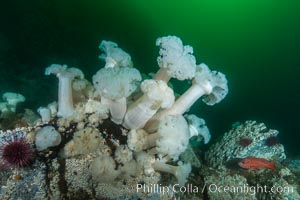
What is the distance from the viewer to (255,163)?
4.91 metres

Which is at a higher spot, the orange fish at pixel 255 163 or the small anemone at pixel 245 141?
the small anemone at pixel 245 141

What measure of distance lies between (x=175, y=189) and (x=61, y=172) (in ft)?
4.86

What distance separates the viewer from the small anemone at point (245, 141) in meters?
5.39

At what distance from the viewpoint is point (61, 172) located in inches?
137

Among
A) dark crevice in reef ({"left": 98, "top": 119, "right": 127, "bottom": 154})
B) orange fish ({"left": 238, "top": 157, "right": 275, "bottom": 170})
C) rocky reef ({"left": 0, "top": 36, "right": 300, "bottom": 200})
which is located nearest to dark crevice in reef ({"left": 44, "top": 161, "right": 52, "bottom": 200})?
rocky reef ({"left": 0, "top": 36, "right": 300, "bottom": 200})

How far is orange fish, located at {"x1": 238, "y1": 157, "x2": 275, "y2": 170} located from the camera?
15.9 feet

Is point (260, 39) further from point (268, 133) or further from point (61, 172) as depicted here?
point (61, 172)

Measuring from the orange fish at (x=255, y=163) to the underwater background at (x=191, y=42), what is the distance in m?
3.97

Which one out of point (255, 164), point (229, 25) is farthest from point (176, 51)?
point (229, 25)

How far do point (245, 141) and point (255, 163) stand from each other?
0.60 meters

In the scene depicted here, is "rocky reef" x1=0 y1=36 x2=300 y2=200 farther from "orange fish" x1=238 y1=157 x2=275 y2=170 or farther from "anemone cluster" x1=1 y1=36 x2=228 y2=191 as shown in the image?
"orange fish" x1=238 y1=157 x2=275 y2=170

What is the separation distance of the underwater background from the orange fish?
156 inches

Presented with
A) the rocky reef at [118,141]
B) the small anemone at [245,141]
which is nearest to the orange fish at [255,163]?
the rocky reef at [118,141]

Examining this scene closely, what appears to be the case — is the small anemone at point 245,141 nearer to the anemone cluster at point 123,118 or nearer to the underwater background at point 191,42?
the anemone cluster at point 123,118
